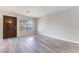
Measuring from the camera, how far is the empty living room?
17.2ft

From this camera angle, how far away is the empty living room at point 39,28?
5.23 m

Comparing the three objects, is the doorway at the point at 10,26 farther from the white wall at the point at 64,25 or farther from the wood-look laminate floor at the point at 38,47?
the wood-look laminate floor at the point at 38,47

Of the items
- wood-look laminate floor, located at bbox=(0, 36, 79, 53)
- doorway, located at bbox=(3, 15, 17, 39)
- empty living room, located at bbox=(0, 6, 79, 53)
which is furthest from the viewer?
doorway, located at bbox=(3, 15, 17, 39)

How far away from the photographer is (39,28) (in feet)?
37.5

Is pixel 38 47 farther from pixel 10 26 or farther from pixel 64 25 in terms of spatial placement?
pixel 10 26

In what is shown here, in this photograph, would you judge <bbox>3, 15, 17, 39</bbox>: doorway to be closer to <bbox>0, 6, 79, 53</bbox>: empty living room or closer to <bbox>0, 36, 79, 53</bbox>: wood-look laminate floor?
<bbox>0, 6, 79, 53</bbox>: empty living room

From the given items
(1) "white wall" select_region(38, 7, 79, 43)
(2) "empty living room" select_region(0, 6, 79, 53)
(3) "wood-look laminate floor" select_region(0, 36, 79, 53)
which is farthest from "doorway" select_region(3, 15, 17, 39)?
(3) "wood-look laminate floor" select_region(0, 36, 79, 53)

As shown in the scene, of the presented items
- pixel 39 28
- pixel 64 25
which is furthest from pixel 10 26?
pixel 64 25

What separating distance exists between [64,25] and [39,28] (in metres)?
4.79

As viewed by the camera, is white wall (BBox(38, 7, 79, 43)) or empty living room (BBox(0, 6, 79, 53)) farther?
white wall (BBox(38, 7, 79, 43))
